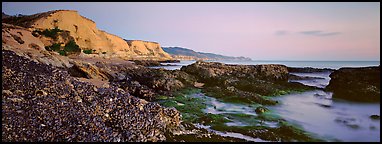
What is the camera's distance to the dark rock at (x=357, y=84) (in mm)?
13922

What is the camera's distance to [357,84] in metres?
15.1

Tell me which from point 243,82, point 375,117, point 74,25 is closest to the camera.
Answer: point 375,117

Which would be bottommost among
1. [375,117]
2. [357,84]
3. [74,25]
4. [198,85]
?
[375,117]

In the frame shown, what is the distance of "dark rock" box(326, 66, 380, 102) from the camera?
13.9 m

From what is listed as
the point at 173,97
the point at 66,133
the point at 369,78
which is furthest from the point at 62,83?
the point at 369,78

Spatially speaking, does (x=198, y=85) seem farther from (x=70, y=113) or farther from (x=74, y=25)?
(x=74, y=25)

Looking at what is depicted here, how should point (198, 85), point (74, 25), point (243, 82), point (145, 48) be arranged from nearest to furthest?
point (243, 82) < point (198, 85) < point (74, 25) < point (145, 48)

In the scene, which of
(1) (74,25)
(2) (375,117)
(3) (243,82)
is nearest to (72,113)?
(2) (375,117)

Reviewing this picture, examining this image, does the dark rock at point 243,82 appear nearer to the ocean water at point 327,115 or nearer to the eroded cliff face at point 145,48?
the ocean water at point 327,115

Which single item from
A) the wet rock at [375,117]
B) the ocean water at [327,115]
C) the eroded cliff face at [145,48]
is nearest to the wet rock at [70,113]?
the ocean water at [327,115]

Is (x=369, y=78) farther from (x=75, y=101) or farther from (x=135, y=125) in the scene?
(x=75, y=101)

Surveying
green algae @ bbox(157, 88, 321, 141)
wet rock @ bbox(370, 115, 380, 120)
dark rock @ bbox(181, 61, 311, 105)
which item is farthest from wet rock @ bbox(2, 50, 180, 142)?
wet rock @ bbox(370, 115, 380, 120)

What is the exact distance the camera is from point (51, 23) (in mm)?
47062

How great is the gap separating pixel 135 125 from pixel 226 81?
1111 cm
